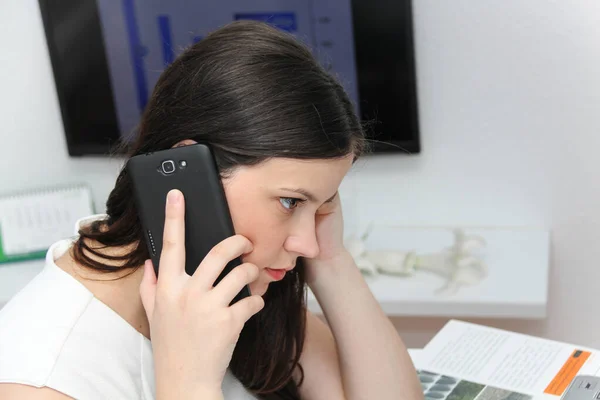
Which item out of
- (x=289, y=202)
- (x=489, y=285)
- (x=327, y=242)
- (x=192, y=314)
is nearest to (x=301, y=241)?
(x=289, y=202)

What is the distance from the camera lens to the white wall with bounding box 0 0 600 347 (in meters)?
1.71

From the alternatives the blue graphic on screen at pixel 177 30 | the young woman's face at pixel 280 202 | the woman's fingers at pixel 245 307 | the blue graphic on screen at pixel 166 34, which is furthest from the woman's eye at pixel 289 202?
the blue graphic on screen at pixel 166 34

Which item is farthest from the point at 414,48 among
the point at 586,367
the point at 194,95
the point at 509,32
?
the point at 194,95

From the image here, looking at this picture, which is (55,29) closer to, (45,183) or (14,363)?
(45,183)

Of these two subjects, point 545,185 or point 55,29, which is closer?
point 545,185

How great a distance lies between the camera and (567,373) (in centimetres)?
105

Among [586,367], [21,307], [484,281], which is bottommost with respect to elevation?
[484,281]

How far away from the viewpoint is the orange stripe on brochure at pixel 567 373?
3.34 ft

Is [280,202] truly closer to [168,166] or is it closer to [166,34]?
[168,166]

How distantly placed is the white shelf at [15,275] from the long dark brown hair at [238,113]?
3.78ft

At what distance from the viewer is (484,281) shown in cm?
167

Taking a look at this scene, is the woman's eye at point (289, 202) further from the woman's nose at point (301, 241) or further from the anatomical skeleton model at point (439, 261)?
the anatomical skeleton model at point (439, 261)

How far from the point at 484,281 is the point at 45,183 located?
1.24 m

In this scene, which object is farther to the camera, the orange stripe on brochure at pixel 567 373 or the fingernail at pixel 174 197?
the orange stripe on brochure at pixel 567 373
